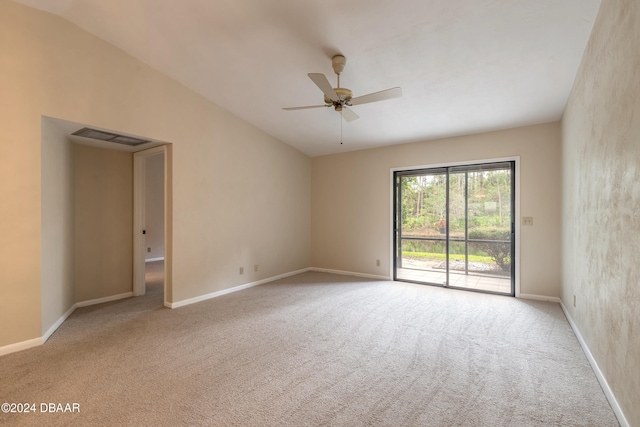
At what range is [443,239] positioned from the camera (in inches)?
212

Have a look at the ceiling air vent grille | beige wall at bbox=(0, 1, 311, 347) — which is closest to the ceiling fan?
beige wall at bbox=(0, 1, 311, 347)

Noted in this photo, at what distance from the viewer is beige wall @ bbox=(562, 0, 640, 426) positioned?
1664 mm

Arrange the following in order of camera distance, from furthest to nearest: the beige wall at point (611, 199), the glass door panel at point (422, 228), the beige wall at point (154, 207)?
1. the beige wall at point (154, 207)
2. the glass door panel at point (422, 228)
3. the beige wall at point (611, 199)

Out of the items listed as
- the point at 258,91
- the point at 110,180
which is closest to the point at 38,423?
the point at 110,180

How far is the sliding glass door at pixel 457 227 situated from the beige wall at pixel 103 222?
15.5 feet

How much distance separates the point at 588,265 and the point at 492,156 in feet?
8.49

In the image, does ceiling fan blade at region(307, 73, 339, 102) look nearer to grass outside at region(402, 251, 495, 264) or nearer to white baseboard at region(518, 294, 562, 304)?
grass outside at region(402, 251, 495, 264)

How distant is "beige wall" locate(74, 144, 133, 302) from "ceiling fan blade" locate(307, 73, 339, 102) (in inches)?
139

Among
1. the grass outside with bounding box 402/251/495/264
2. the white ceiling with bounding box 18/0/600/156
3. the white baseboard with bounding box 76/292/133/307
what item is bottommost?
the white baseboard with bounding box 76/292/133/307

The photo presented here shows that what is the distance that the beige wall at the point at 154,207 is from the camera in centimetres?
804

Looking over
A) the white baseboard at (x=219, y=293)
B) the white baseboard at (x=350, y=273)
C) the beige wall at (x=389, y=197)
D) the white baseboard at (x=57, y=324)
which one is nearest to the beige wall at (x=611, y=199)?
the beige wall at (x=389, y=197)

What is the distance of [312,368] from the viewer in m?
2.50

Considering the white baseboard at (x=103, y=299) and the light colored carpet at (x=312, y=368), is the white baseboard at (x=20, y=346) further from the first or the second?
the white baseboard at (x=103, y=299)

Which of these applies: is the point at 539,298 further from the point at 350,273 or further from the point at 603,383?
the point at 350,273
